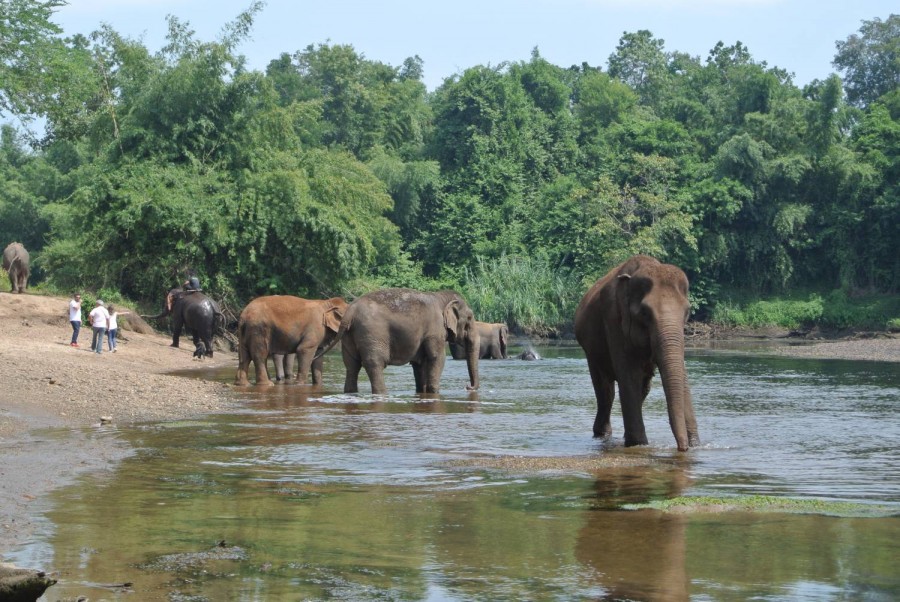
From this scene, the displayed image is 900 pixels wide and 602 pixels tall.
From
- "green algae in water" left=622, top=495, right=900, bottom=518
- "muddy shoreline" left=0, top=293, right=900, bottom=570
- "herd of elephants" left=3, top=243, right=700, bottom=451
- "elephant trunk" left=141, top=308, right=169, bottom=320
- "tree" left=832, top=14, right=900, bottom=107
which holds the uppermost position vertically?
"tree" left=832, top=14, right=900, bottom=107

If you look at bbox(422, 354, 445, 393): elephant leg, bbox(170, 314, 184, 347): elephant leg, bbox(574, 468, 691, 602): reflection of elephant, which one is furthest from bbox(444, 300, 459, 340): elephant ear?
bbox(170, 314, 184, 347): elephant leg

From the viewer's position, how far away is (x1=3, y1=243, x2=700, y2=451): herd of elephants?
11.6m

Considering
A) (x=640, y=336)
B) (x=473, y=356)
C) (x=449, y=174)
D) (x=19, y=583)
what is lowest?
(x=19, y=583)

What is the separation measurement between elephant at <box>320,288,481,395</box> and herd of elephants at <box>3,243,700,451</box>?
2 cm

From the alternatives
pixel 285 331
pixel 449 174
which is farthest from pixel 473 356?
pixel 449 174

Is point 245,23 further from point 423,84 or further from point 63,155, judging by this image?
point 423,84

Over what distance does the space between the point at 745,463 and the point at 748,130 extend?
1765 inches

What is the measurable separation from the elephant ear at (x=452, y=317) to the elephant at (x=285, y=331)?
3.15 metres

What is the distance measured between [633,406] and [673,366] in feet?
3.77

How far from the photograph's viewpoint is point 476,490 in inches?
383

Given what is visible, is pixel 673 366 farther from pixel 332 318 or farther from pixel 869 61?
pixel 869 61

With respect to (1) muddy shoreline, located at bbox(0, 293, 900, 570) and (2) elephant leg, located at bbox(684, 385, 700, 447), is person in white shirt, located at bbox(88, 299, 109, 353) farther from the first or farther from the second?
(2) elephant leg, located at bbox(684, 385, 700, 447)

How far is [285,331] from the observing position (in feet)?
72.9

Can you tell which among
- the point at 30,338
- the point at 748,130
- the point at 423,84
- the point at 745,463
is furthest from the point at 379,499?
the point at 423,84
